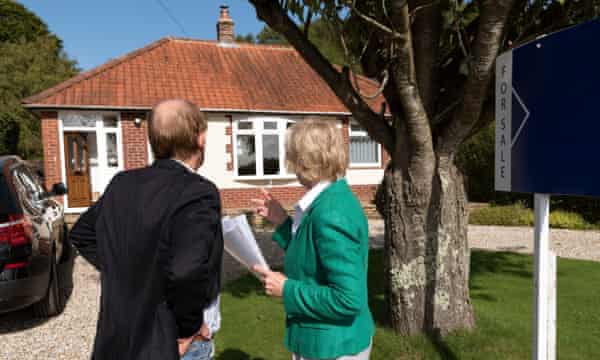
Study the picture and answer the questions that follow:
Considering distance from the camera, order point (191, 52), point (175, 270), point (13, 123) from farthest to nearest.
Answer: point (13, 123), point (191, 52), point (175, 270)

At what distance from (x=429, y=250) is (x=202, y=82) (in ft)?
40.6

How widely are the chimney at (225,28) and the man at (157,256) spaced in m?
16.2

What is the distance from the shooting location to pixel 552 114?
6.34ft

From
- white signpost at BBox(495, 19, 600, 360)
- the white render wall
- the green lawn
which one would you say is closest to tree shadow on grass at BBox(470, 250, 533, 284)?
the green lawn

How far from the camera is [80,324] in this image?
15.5 ft

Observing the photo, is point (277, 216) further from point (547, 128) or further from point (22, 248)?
point (22, 248)

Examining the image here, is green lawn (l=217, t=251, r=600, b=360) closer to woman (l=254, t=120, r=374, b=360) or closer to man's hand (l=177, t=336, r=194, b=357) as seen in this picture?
woman (l=254, t=120, r=374, b=360)

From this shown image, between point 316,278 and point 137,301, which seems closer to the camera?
point 137,301

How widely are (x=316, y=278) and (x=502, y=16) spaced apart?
7.04 feet

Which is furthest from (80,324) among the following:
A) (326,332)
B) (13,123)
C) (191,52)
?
(13,123)

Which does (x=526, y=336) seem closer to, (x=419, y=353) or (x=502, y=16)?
(x=419, y=353)

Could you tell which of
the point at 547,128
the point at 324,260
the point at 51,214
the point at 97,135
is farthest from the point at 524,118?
the point at 97,135

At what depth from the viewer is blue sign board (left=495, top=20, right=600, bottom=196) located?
5.82 feet

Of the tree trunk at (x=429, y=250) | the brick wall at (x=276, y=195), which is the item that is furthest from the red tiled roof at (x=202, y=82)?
the tree trunk at (x=429, y=250)
